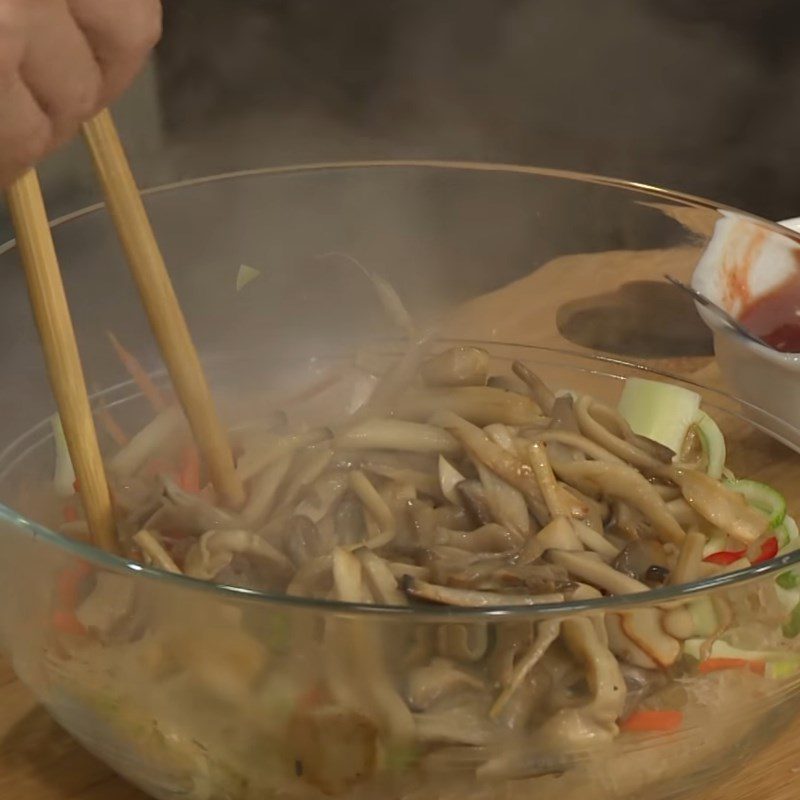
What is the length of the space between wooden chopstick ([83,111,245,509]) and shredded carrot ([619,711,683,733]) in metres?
0.29

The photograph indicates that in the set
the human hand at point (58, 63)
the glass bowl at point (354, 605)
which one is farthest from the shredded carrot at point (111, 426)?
the human hand at point (58, 63)

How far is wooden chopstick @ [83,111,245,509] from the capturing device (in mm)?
723

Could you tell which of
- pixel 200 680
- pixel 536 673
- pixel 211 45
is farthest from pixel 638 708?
pixel 211 45

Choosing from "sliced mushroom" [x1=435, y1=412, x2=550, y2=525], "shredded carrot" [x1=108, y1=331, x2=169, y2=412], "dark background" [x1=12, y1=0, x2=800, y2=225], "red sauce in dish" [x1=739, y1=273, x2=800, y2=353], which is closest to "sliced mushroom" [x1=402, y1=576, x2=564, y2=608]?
"sliced mushroom" [x1=435, y1=412, x2=550, y2=525]

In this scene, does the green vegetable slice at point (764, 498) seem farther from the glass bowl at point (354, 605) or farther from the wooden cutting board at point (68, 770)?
the wooden cutting board at point (68, 770)

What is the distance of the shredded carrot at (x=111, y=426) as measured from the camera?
35.2 inches

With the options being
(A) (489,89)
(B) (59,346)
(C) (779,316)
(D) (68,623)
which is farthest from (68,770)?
(A) (489,89)

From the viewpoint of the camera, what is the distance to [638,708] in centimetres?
61

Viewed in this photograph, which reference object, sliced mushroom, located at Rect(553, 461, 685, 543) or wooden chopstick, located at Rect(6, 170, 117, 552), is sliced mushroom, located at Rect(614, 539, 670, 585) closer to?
sliced mushroom, located at Rect(553, 461, 685, 543)

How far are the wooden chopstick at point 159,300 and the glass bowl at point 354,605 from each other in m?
0.11

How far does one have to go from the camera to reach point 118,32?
0.56 m

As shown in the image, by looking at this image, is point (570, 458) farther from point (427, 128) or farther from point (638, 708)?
point (427, 128)

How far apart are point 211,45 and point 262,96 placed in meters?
0.19

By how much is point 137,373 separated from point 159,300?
0.65 ft
